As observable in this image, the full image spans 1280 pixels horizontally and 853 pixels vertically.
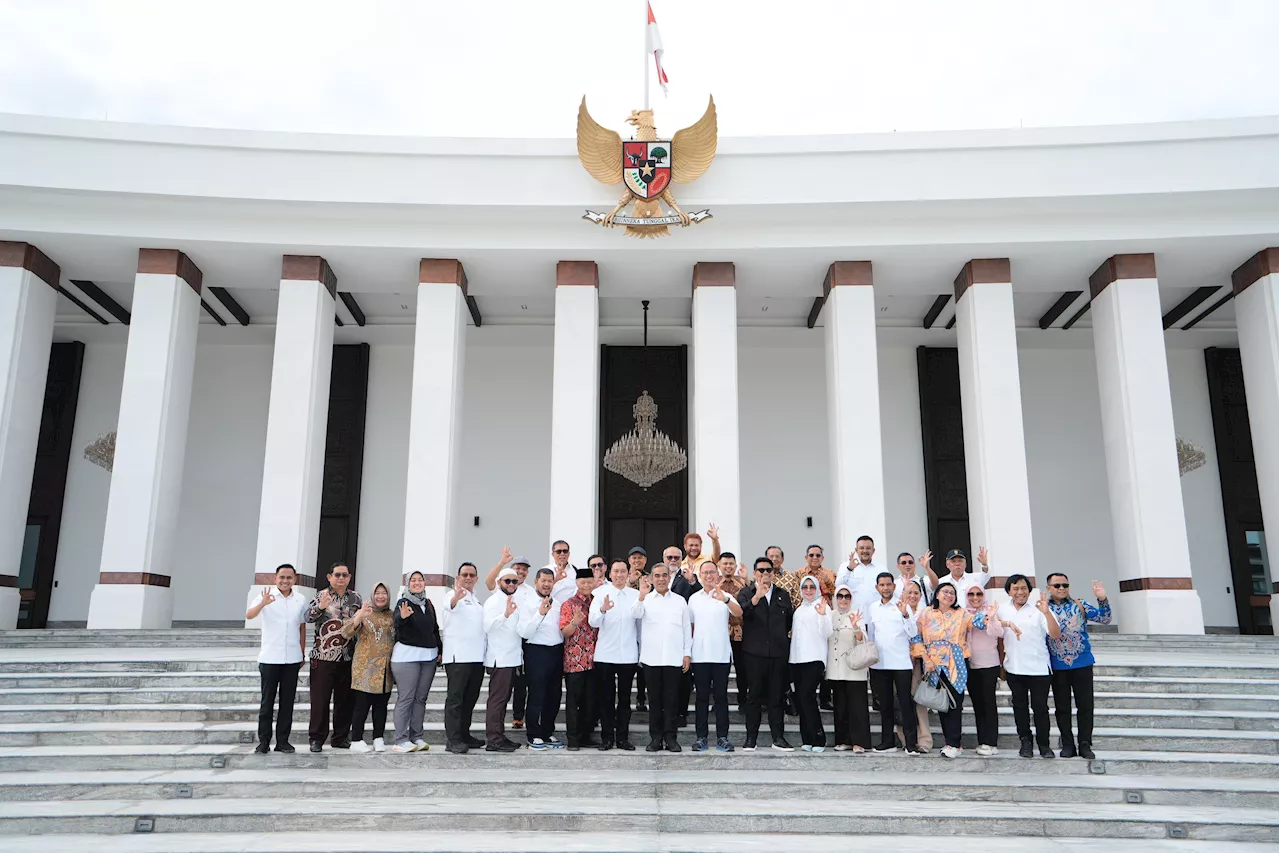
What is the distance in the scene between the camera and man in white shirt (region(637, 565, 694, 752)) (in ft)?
21.2

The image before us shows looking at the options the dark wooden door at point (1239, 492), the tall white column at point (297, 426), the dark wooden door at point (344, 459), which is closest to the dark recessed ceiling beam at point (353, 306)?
the dark wooden door at point (344, 459)

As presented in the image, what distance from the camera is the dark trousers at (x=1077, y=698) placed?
6180 millimetres

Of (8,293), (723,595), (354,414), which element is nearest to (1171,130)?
(723,595)

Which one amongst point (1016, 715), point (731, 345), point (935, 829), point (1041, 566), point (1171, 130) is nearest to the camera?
point (935, 829)

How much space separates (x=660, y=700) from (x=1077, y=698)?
105 inches

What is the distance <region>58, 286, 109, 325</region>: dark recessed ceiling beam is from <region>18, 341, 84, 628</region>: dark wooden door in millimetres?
813

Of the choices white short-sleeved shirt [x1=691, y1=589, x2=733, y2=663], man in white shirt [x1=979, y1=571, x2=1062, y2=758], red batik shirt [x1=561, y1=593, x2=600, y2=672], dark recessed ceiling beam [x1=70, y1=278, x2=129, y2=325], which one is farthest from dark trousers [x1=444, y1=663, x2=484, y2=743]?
dark recessed ceiling beam [x1=70, y1=278, x2=129, y2=325]

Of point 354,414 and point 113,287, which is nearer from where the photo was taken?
point 113,287

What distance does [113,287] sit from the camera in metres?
13.3

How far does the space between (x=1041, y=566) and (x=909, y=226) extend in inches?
229

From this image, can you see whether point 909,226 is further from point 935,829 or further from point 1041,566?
point 935,829

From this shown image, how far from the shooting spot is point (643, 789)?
18.4 ft

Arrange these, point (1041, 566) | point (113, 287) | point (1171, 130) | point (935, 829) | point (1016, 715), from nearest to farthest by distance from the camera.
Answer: point (935, 829), point (1016, 715), point (1171, 130), point (113, 287), point (1041, 566)

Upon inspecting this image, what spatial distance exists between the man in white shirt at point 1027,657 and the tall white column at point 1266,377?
6.76m
